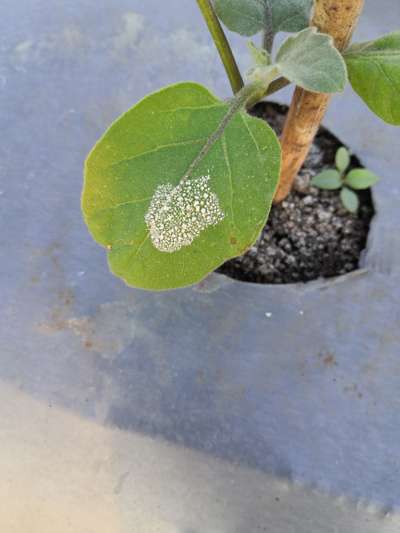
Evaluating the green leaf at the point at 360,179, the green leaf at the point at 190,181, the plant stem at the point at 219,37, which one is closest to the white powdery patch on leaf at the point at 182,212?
the green leaf at the point at 190,181

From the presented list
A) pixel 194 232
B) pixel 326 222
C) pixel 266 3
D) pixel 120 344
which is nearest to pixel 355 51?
pixel 266 3

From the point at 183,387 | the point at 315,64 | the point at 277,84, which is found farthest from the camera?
the point at 183,387

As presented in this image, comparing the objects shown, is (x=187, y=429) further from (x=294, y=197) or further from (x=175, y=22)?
(x=175, y=22)

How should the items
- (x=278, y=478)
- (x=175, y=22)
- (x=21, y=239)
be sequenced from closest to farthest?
(x=278, y=478)
(x=21, y=239)
(x=175, y=22)

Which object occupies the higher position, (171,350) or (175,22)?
(175,22)

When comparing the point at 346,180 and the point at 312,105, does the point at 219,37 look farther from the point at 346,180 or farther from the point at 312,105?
the point at 346,180

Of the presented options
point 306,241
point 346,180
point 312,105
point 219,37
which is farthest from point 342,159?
point 219,37
